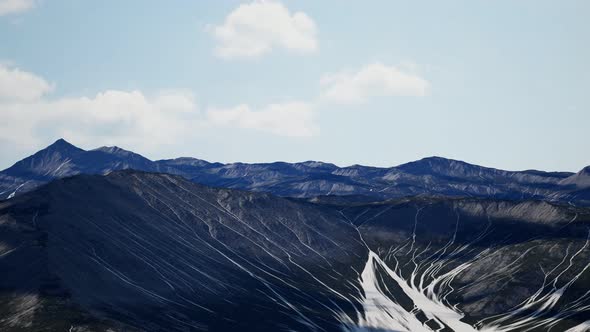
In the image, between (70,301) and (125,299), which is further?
(125,299)

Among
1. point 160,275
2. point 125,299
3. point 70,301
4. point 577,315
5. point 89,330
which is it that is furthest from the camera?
point 160,275

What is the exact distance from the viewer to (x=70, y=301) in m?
153

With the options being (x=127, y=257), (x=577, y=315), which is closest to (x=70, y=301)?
(x=127, y=257)

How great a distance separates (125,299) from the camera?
168m

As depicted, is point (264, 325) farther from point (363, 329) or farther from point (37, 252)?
point (37, 252)

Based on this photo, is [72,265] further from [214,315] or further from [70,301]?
[214,315]

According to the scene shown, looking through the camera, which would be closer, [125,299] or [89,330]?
[89,330]

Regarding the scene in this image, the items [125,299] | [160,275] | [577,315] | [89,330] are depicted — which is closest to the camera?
[89,330]

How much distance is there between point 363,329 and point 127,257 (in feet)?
241

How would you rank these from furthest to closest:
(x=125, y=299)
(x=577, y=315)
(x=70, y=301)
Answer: (x=577, y=315), (x=125, y=299), (x=70, y=301)

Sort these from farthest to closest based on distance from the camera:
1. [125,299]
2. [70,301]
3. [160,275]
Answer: [160,275], [125,299], [70,301]

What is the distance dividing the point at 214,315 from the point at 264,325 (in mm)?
13525

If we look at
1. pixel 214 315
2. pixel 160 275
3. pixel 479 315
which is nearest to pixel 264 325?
pixel 214 315

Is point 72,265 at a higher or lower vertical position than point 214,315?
higher
